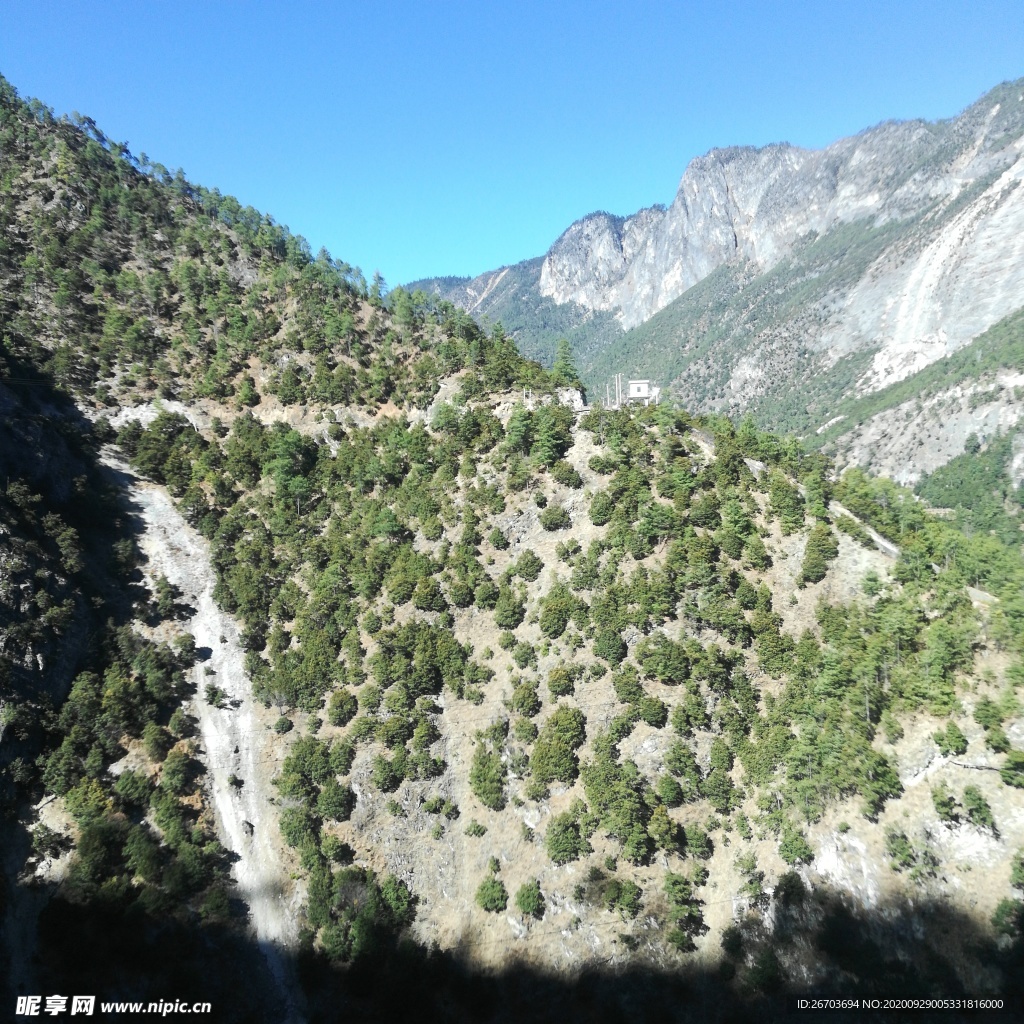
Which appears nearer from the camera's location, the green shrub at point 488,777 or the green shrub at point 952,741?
the green shrub at point 952,741

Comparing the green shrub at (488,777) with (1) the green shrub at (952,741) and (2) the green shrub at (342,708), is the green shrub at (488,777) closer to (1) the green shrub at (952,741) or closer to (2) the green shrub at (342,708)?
(2) the green shrub at (342,708)

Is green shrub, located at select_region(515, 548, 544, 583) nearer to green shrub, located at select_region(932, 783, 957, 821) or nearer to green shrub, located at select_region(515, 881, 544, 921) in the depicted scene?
green shrub, located at select_region(515, 881, 544, 921)

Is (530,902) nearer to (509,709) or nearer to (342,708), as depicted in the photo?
(509,709)

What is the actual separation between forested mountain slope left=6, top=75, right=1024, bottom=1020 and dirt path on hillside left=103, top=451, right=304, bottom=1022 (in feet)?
1.88

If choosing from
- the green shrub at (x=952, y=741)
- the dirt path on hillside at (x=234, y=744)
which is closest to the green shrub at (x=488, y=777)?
the dirt path on hillside at (x=234, y=744)

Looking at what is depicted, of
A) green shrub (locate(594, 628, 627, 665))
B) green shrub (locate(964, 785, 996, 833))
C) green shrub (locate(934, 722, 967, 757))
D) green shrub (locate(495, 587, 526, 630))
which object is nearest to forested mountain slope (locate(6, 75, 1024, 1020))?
green shrub (locate(964, 785, 996, 833))

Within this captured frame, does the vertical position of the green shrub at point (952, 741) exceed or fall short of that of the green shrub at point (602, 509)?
it falls short

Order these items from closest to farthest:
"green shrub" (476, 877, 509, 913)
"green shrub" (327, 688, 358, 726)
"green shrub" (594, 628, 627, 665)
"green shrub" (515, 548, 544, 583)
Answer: "green shrub" (476, 877, 509, 913) < "green shrub" (594, 628, 627, 665) < "green shrub" (327, 688, 358, 726) < "green shrub" (515, 548, 544, 583)

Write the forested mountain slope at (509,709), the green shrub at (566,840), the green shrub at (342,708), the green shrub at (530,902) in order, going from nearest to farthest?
the forested mountain slope at (509,709)
the green shrub at (530,902)
the green shrub at (566,840)
the green shrub at (342,708)

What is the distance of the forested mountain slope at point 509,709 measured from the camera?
43.9 meters

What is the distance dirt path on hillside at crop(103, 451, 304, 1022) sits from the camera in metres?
48.8

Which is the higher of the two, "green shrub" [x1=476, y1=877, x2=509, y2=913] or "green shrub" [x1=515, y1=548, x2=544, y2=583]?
"green shrub" [x1=515, y1=548, x2=544, y2=583]

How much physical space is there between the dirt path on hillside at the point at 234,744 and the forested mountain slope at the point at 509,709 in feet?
1.88

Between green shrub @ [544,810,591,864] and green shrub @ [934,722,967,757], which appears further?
green shrub @ [544,810,591,864]
